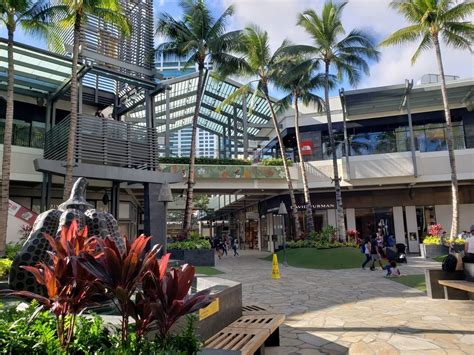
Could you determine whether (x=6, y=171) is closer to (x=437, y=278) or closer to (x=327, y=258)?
(x=437, y=278)

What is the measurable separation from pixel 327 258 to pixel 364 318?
11.6 meters

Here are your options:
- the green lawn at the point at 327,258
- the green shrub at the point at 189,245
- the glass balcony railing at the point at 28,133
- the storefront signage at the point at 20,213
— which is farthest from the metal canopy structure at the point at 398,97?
the storefront signage at the point at 20,213

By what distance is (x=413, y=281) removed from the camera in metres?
12.2

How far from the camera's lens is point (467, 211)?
2633 cm

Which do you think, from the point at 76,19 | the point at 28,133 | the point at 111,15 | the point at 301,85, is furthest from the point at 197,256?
the point at 301,85

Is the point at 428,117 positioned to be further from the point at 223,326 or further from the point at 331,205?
the point at 223,326

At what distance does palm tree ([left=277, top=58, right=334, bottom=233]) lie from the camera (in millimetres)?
22531

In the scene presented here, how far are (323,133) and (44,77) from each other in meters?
19.7

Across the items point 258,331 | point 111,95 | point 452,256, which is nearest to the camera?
point 258,331

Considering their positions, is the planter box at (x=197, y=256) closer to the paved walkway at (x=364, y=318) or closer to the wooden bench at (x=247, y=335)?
the paved walkway at (x=364, y=318)

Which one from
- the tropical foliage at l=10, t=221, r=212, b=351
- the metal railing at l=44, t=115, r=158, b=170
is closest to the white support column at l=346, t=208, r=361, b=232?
the metal railing at l=44, t=115, r=158, b=170

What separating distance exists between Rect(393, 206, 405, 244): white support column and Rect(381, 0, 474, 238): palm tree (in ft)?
24.2

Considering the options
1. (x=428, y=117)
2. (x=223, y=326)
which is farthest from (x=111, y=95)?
(x=428, y=117)

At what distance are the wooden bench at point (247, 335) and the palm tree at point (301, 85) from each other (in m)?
18.2
